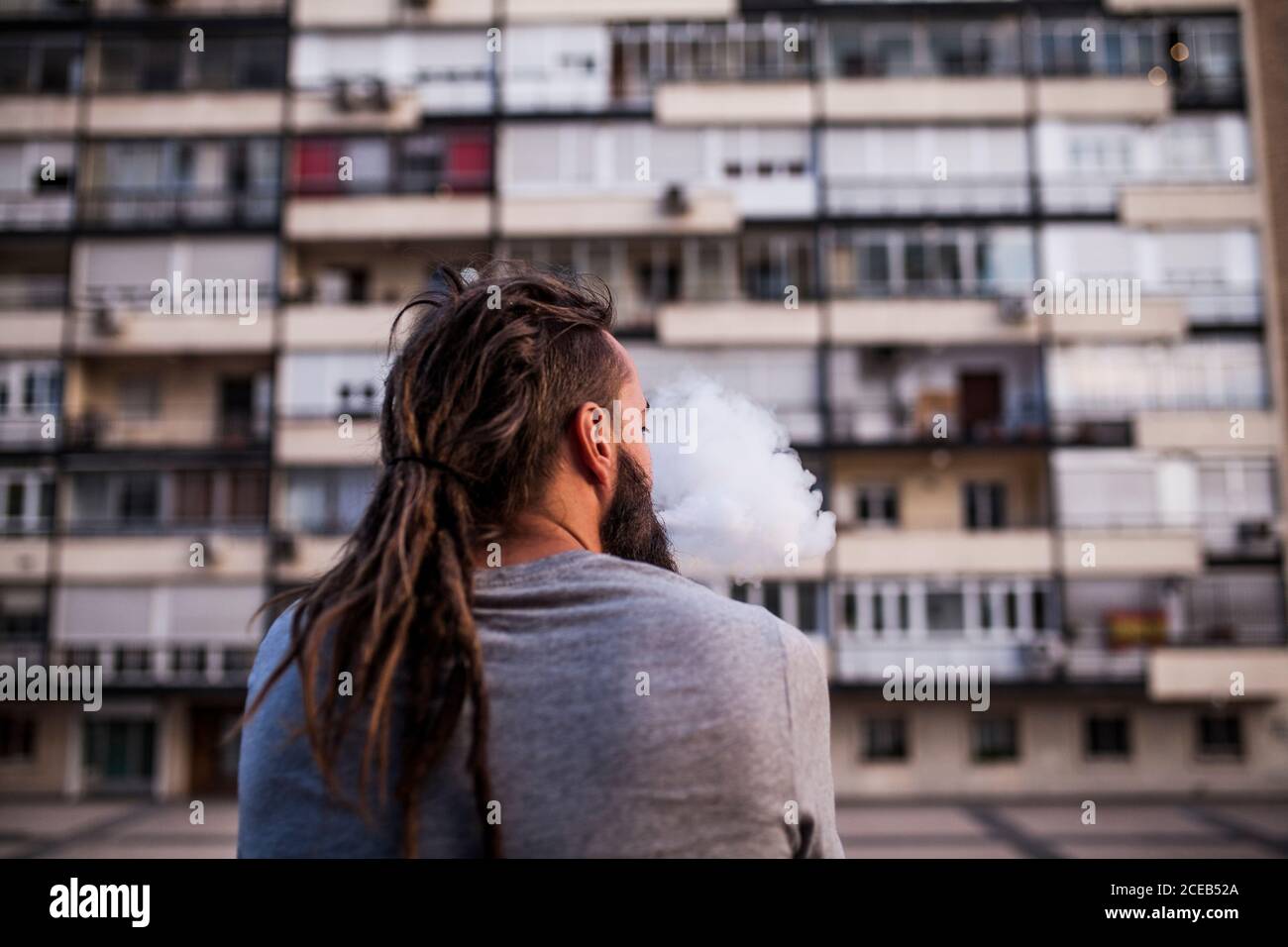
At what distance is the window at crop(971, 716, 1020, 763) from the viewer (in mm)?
13938

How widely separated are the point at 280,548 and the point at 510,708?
13.9m

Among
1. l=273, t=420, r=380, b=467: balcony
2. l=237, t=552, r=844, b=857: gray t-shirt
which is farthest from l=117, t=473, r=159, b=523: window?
l=237, t=552, r=844, b=857: gray t-shirt

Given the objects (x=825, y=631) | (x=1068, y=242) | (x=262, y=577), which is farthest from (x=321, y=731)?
(x=1068, y=242)

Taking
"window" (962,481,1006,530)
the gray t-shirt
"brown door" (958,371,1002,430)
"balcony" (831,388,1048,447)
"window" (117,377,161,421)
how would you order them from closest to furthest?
1. the gray t-shirt
2. "balcony" (831,388,1048,447)
3. "brown door" (958,371,1002,430)
4. "window" (962,481,1006,530)
5. "window" (117,377,161,421)

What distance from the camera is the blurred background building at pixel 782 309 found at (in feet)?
45.3

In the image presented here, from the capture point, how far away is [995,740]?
14.1 meters

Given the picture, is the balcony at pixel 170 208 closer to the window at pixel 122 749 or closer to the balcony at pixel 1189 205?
the window at pixel 122 749

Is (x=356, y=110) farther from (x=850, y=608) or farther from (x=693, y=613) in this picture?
(x=693, y=613)

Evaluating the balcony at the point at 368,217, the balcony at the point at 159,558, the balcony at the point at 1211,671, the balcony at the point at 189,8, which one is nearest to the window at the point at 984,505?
the balcony at the point at 1211,671

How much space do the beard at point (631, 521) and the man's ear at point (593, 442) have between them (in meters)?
0.03

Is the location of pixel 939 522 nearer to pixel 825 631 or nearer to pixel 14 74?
pixel 825 631

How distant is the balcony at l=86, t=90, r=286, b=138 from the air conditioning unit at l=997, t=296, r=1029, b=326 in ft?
34.6

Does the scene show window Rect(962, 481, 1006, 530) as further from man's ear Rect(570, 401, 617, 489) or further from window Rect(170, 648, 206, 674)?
man's ear Rect(570, 401, 617, 489)
